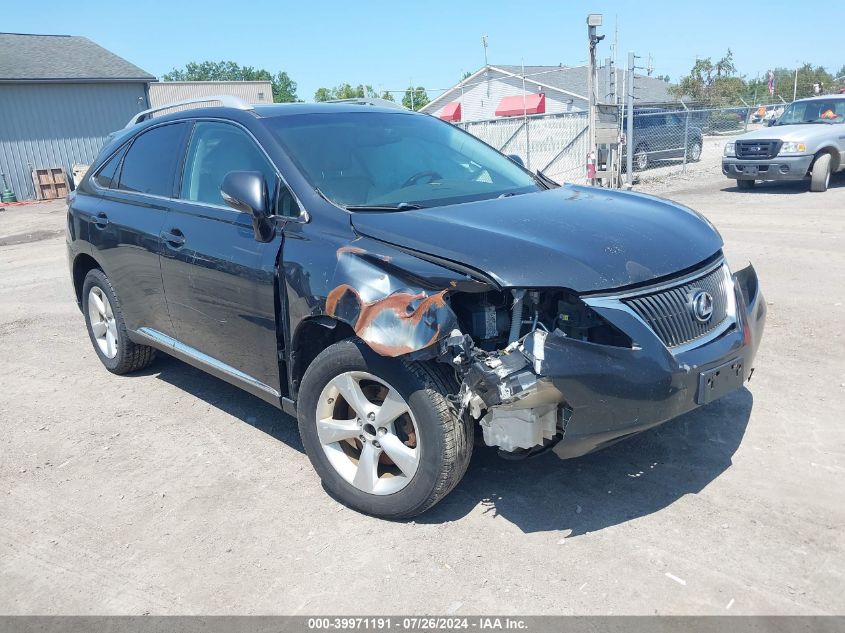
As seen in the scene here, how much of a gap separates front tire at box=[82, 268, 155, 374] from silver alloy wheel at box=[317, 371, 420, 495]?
248cm

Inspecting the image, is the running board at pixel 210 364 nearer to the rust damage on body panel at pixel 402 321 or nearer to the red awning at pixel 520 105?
the rust damage on body panel at pixel 402 321

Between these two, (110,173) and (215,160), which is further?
(110,173)

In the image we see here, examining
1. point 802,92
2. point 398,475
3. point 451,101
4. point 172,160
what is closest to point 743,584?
point 398,475

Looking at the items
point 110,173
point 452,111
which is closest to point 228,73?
point 452,111

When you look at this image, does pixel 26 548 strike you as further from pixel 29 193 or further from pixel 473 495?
pixel 29 193

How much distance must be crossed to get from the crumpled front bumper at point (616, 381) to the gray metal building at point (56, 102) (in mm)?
26179

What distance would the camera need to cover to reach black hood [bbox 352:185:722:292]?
292 centimetres

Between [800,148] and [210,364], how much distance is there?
44.3 ft

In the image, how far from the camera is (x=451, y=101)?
165 feet

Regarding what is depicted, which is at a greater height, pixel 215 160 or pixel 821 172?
pixel 215 160

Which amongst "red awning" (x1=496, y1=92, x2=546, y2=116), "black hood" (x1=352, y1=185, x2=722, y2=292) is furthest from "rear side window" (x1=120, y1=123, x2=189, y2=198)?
"red awning" (x1=496, y1=92, x2=546, y2=116)

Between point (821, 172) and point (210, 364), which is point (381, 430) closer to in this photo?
point (210, 364)

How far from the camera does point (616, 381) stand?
2830mm

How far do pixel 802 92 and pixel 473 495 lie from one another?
200 ft
